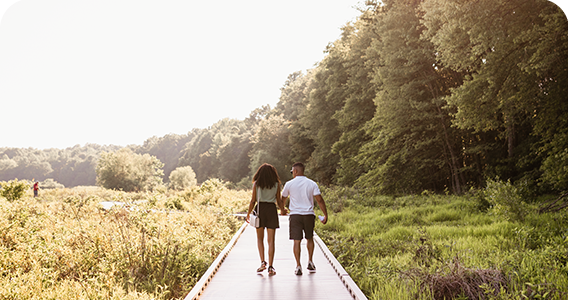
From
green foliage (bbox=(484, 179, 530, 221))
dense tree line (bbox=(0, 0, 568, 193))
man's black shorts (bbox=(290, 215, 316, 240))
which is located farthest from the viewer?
dense tree line (bbox=(0, 0, 568, 193))

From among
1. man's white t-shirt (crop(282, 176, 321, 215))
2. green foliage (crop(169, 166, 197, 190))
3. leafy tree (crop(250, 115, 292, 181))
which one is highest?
leafy tree (crop(250, 115, 292, 181))

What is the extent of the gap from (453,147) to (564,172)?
10.9 m

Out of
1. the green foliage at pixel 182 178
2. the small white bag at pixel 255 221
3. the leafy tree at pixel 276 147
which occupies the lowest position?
the green foliage at pixel 182 178

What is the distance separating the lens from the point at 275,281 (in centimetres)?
589

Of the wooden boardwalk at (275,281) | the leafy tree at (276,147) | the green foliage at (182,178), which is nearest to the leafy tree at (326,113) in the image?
the leafy tree at (276,147)

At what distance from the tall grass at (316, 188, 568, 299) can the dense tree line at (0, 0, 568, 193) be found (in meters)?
2.86

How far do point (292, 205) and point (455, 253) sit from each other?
127 inches

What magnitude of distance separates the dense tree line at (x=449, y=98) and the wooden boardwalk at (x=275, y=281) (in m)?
8.52

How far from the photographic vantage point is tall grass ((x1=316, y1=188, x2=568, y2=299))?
4938 millimetres

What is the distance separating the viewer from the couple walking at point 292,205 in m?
6.04

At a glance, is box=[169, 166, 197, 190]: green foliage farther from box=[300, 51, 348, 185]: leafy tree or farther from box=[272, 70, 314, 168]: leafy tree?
box=[300, 51, 348, 185]: leafy tree

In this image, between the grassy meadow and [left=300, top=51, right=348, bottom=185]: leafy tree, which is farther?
[left=300, top=51, right=348, bottom=185]: leafy tree

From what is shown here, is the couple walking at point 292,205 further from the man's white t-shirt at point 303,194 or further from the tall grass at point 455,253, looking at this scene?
→ the tall grass at point 455,253

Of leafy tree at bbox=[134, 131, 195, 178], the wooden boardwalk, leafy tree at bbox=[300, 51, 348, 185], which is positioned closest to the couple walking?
the wooden boardwalk
